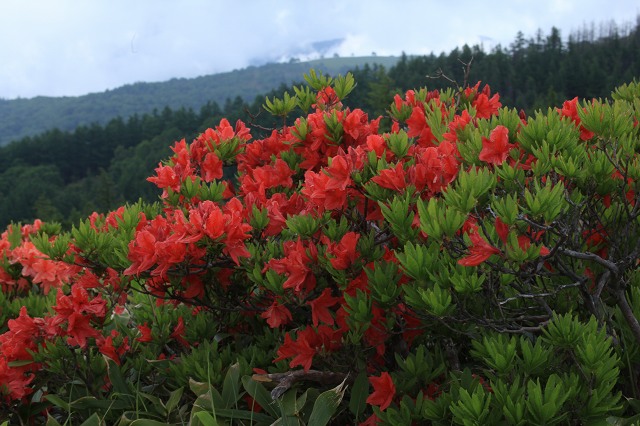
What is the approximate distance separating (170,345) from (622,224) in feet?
6.75

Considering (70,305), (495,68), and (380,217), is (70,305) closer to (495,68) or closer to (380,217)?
(380,217)

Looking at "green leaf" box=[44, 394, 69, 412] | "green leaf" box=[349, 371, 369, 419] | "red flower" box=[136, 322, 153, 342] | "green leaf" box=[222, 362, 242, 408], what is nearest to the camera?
"green leaf" box=[349, 371, 369, 419]

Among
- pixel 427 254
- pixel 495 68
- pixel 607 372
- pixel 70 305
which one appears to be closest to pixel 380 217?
pixel 427 254

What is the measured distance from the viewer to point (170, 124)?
9100cm

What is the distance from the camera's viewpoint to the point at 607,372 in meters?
1.64

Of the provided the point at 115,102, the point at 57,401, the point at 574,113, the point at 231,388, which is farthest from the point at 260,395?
the point at 115,102

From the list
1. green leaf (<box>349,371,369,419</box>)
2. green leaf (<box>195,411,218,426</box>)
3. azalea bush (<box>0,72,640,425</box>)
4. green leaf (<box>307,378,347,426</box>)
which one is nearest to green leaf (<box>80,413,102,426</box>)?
azalea bush (<box>0,72,640,425</box>)

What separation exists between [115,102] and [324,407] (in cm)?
17558

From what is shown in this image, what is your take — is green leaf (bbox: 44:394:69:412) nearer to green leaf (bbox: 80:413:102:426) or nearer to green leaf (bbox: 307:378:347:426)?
green leaf (bbox: 80:413:102:426)

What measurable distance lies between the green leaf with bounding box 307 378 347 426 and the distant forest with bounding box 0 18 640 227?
5868 centimetres

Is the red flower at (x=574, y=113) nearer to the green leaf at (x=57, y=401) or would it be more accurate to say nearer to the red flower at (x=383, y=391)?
the red flower at (x=383, y=391)

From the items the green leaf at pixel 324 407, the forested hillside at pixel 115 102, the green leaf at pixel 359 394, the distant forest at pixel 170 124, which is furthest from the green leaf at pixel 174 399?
the forested hillside at pixel 115 102

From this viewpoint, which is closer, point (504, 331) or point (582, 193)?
point (504, 331)

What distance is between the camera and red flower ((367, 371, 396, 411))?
203 cm
